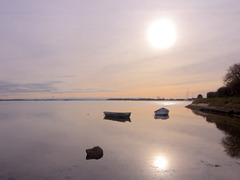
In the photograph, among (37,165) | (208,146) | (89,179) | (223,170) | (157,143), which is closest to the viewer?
(89,179)

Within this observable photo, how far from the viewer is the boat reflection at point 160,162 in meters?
13.1

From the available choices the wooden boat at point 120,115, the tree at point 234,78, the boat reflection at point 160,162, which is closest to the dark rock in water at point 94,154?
the boat reflection at point 160,162

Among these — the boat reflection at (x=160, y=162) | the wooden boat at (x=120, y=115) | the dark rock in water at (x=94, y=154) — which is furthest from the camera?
the wooden boat at (x=120, y=115)

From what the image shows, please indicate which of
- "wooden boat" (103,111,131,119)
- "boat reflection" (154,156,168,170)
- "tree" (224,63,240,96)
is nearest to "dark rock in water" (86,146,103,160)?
"boat reflection" (154,156,168,170)

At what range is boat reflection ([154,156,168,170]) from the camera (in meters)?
13.1

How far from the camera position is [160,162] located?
1420 centimetres

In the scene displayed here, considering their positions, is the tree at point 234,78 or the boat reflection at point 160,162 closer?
the boat reflection at point 160,162

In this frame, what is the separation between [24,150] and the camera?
58.7 feet

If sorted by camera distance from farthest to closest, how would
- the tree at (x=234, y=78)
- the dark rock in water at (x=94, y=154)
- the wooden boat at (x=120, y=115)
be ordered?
the tree at (x=234, y=78) → the wooden boat at (x=120, y=115) → the dark rock in water at (x=94, y=154)

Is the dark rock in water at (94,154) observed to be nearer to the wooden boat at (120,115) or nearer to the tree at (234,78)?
the wooden boat at (120,115)

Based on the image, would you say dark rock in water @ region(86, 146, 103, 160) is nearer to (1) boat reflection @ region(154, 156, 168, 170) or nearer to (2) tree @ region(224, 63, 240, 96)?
(1) boat reflection @ region(154, 156, 168, 170)

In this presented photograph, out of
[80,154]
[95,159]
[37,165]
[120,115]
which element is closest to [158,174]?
[95,159]

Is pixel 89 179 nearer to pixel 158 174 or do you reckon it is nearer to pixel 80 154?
pixel 158 174

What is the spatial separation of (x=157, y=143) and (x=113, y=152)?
5700 millimetres
